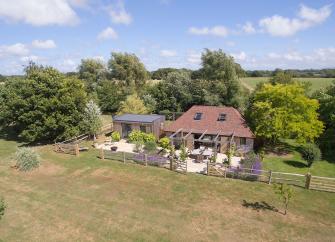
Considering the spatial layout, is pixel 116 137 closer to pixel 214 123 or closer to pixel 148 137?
pixel 148 137

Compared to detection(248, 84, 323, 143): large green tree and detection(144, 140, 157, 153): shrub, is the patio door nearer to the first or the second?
detection(144, 140, 157, 153): shrub

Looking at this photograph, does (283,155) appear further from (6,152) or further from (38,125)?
(6,152)

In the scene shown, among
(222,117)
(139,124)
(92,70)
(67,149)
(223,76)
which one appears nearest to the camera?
(67,149)

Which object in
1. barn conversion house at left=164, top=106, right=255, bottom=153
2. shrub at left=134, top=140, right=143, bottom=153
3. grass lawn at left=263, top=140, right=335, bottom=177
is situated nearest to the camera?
grass lawn at left=263, top=140, right=335, bottom=177

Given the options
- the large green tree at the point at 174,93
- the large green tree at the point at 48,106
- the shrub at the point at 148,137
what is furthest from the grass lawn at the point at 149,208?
the large green tree at the point at 174,93

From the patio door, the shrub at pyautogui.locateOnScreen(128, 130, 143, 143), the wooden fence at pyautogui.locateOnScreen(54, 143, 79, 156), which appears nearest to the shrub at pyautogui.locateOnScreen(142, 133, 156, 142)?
the shrub at pyautogui.locateOnScreen(128, 130, 143, 143)

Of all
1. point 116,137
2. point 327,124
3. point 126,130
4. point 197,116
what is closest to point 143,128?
point 126,130
